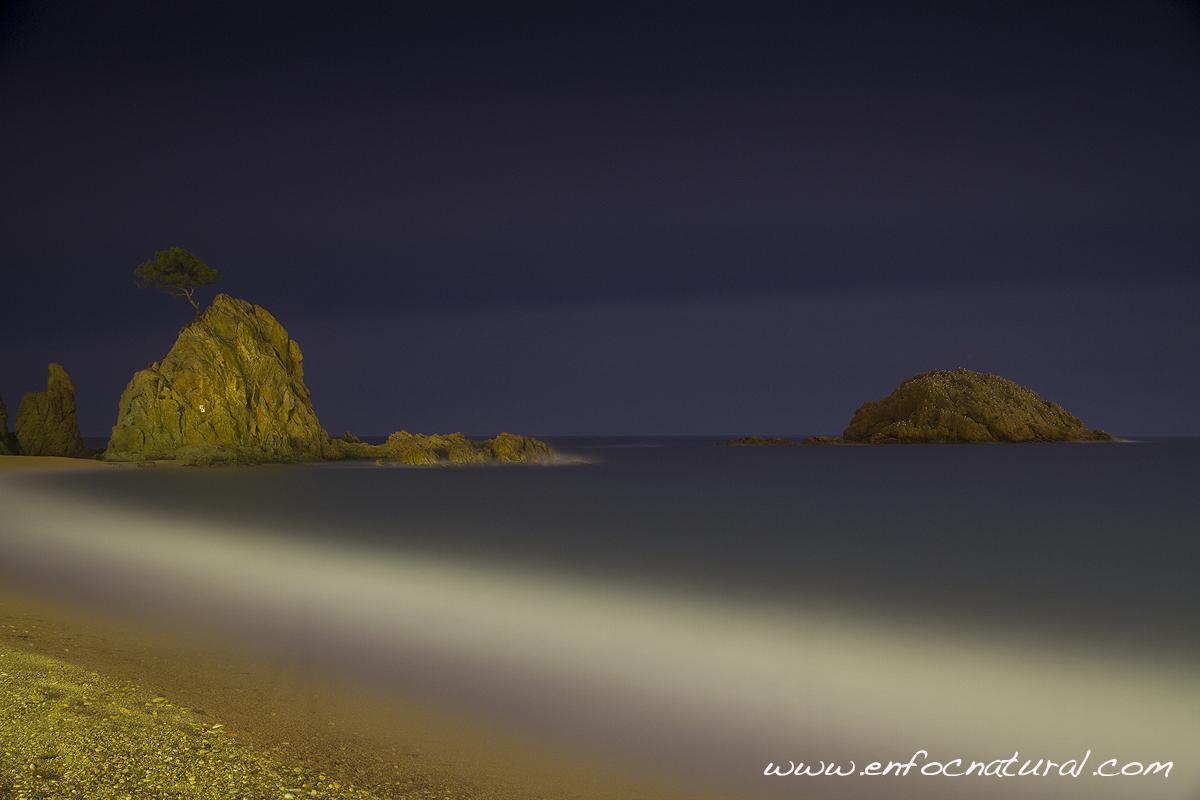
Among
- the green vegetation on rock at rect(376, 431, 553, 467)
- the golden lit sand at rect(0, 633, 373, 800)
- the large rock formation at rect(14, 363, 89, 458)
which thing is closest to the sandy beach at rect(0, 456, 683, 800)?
the golden lit sand at rect(0, 633, 373, 800)

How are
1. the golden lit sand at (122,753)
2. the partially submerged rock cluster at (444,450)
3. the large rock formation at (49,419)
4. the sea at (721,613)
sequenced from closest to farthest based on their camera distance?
the golden lit sand at (122,753), the sea at (721,613), the large rock formation at (49,419), the partially submerged rock cluster at (444,450)

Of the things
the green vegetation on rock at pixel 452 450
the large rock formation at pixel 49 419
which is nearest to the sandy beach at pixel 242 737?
the green vegetation on rock at pixel 452 450

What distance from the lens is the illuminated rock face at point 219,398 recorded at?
4088 centimetres

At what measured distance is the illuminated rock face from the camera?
4088 cm

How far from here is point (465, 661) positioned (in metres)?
7.50

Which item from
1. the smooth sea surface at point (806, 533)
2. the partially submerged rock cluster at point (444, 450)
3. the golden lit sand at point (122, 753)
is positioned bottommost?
the golden lit sand at point (122, 753)

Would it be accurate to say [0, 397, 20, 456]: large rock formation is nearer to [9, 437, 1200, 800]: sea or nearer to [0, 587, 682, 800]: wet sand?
[9, 437, 1200, 800]: sea

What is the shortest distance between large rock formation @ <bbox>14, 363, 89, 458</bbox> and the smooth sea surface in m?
Result: 11.4

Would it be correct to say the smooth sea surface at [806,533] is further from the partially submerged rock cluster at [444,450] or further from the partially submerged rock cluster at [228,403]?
the partially submerged rock cluster at [444,450]

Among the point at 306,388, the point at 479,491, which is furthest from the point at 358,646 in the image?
the point at 306,388

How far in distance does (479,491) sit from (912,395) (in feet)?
303

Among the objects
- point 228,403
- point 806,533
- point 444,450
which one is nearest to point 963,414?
point 444,450

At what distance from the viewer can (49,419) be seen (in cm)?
4347

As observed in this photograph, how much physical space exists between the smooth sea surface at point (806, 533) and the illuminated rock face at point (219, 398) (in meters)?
5.39
